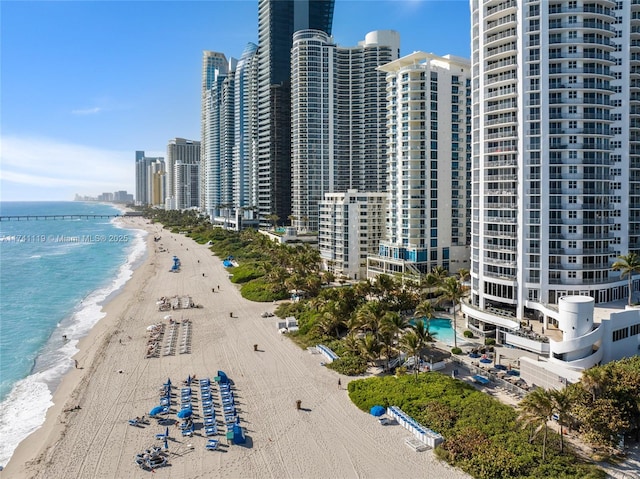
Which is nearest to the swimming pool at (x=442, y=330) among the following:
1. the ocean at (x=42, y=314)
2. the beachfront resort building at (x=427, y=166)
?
the beachfront resort building at (x=427, y=166)

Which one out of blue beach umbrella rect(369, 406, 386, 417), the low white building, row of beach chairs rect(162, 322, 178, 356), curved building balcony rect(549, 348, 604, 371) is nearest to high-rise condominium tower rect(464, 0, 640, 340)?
the low white building

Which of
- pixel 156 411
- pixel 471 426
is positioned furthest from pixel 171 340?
pixel 471 426

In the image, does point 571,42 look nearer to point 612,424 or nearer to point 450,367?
point 450,367

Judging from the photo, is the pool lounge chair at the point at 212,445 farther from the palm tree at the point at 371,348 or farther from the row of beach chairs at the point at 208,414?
the palm tree at the point at 371,348

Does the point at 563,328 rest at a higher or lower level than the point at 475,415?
higher

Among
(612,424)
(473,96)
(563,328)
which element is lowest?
(612,424)

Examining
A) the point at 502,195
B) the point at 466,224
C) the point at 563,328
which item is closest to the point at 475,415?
the point at 563,328
